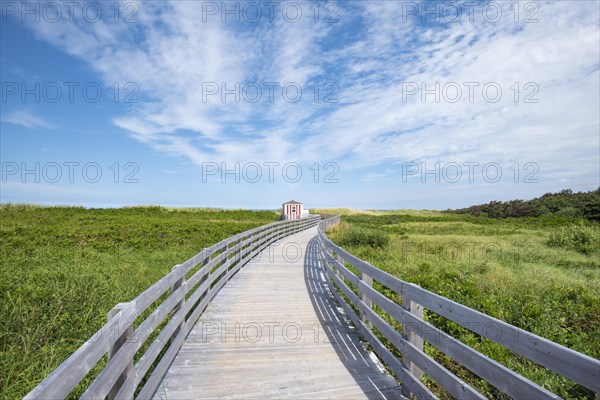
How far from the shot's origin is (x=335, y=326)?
19.7 ft

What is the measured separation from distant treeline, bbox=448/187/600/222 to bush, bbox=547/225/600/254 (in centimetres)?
A: 3155

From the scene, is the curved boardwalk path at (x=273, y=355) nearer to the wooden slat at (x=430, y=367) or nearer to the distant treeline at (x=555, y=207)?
the wooden slat at (x=430, y=367)

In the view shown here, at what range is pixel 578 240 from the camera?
60.0 ft

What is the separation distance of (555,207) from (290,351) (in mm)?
68151

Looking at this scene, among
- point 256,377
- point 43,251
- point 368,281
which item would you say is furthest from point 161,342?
point 43,251

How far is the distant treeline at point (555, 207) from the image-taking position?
47.0 metres

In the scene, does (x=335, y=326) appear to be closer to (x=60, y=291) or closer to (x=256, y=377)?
(x=256, y=377)

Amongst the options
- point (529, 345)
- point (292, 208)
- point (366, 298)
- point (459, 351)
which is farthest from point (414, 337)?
point (292, 208)

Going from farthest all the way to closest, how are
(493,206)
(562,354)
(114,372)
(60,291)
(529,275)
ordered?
(493,206) → (529,275) → (60,291) → (114,372) → (562,354)

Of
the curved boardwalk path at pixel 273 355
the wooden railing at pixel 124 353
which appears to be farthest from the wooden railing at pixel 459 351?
the wooden railing at pixel 124 353

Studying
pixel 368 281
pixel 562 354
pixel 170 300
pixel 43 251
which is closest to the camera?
pixel 562 354

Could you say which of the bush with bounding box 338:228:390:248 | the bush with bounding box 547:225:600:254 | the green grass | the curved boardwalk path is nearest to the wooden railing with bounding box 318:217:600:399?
the curved boardwalk path

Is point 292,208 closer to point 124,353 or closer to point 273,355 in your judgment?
point 273,355

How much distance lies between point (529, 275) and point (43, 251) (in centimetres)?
1671
